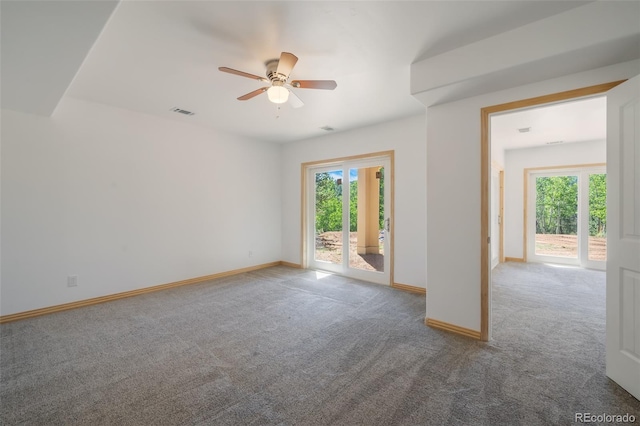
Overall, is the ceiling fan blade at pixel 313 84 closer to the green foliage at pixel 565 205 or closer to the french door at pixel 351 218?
the french door at pixel 351 218

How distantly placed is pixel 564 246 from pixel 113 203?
8.36 metres

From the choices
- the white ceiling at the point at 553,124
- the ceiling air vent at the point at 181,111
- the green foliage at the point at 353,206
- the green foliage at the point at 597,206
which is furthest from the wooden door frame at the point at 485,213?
the green foliage at the point at 597,206

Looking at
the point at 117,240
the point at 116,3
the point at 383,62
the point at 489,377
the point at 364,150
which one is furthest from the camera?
the point at 364,150

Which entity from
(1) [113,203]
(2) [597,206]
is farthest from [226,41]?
(2) [597,206]

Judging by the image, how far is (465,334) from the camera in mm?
2668

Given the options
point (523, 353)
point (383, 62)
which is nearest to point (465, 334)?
point (523, 353)

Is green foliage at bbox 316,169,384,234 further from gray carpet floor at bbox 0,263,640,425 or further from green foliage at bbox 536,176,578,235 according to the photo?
green foliage at bbox 536,176,578,235

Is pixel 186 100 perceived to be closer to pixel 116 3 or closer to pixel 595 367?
pixel 116 3

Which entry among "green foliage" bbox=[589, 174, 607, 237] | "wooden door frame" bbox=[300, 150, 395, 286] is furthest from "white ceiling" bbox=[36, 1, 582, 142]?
"green foliage" bbox=[589, 174, 607, 237]

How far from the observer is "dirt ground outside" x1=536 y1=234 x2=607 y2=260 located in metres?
5.48

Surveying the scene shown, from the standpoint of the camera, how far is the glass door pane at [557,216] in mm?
5809

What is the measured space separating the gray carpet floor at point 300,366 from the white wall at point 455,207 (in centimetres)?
33

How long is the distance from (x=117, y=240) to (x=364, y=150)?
12.9ft

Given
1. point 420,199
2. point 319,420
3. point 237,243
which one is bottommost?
point 319,420
